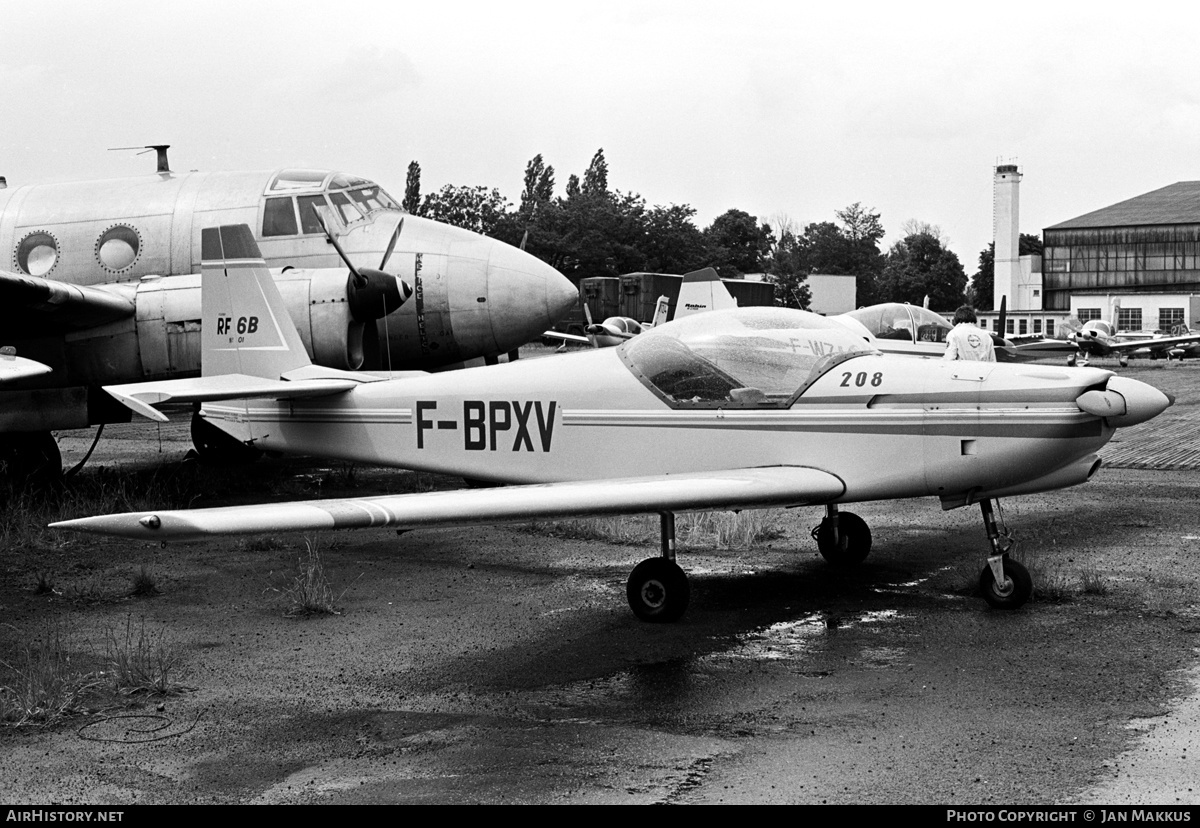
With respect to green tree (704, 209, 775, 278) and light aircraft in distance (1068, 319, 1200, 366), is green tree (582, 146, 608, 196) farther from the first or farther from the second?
light aircraft in distance (1068, 319, 1200, 366)

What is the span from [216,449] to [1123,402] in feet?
35.7

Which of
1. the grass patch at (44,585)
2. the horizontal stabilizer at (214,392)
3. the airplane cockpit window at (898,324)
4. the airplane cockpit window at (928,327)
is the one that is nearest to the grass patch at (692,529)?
the horizontal stabilizer at (214,392)

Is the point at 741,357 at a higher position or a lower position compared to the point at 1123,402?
higher

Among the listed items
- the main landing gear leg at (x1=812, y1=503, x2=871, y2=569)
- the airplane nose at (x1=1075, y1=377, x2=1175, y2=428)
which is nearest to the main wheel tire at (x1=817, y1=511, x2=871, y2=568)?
the main landing gear leg at (x1=812, y1=503, x2=871, y2=569)

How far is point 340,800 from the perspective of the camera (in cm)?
445

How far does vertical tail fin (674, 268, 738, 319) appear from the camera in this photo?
21062 millimetres

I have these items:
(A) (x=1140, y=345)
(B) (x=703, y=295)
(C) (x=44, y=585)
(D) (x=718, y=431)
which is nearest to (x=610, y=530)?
(D) (x=718, y=431)

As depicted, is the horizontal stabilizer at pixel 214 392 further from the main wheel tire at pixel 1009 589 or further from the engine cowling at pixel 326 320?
the main wheel tire at pixel 1009 589

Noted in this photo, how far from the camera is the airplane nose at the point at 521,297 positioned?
13484 millimetres

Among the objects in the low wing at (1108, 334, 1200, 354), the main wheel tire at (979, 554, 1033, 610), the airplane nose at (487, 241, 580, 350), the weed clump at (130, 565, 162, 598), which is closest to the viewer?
the main wheel tire at (979, 554, 1033, 610)

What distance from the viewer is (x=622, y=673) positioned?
6195mm

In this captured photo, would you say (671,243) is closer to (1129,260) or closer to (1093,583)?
(1129,260)

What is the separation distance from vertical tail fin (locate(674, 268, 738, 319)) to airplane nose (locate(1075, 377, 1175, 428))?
13533mm

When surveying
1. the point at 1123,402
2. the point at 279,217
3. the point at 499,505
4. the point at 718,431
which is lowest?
the point at 499,505
